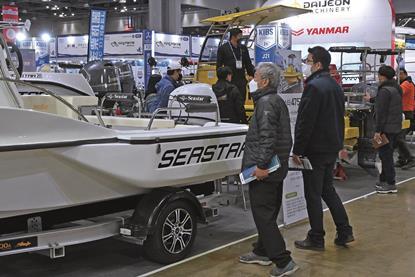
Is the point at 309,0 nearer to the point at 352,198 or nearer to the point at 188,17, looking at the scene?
the point at 352,198

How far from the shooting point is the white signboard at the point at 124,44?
17630 millimetres

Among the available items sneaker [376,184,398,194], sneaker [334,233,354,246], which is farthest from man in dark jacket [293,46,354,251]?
sneaker [376,184,398,194]

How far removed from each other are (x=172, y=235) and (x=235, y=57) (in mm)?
3661

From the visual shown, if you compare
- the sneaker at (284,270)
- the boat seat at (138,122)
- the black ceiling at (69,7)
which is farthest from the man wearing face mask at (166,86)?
the black ceiling at (69,7)

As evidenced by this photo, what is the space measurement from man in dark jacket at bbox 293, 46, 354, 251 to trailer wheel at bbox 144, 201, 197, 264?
3.13 ft

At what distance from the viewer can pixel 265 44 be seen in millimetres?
7824

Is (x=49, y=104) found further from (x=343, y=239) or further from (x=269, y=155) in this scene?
(x=343, y=239)

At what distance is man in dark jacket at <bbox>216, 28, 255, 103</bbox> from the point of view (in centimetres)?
763

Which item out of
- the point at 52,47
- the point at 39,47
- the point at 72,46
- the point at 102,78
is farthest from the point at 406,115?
the point at 52,47

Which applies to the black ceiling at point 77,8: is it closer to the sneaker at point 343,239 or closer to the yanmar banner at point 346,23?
the yanmar banner at point 346,23

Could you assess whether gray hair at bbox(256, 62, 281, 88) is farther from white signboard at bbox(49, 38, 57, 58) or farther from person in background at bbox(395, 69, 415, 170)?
white signboard at bbox(49, 38, 57, 58)

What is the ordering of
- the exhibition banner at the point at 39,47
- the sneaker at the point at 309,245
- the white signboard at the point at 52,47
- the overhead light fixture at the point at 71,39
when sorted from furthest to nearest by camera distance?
the white signboard at the point at 52,47 → the overhead light fixture at the point at 71,39 → the exhibition banner at the point at 39,47 → the sneaker at the point at 309,245

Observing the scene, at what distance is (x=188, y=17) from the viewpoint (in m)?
29.6

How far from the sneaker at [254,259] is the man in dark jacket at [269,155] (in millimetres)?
259
